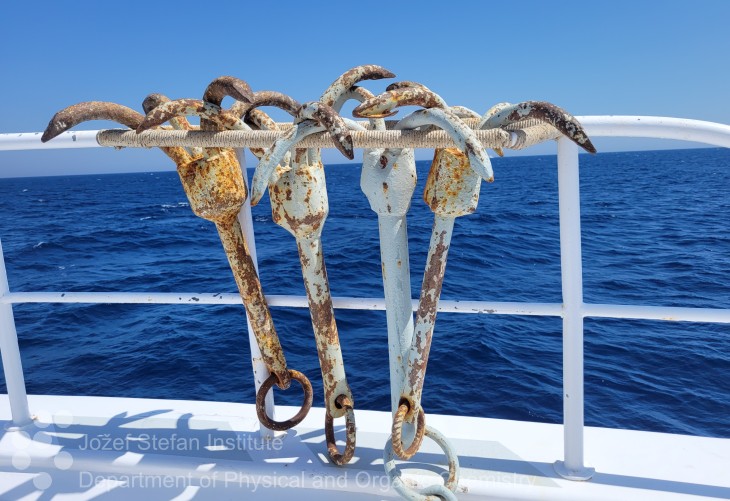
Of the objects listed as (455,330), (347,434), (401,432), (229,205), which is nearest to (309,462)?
(347,434)

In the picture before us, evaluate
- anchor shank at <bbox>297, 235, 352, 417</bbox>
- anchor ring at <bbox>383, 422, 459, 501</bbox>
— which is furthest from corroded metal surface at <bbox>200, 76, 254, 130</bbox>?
anchor ring at <bbox>383, 422, 459, 501</bbox>

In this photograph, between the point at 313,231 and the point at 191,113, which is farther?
the point at 313,231

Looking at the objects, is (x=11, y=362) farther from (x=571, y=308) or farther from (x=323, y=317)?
(x=571, y=308)

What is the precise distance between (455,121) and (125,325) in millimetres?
7770

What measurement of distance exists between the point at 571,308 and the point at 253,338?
0.86 meters

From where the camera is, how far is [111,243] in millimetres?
15203

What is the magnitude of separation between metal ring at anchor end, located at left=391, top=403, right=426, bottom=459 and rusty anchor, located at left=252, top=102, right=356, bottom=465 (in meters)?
0.19

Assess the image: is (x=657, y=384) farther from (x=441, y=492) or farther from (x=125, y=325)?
(x=125, y=325)

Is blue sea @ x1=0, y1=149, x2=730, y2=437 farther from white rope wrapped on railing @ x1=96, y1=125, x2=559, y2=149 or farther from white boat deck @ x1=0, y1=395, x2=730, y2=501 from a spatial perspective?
white rope wrapped on railing @ x1=96, y1=125, x2=559, y2=149

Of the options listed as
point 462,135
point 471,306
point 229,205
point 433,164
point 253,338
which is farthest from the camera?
point 253,338

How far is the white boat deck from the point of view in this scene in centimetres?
140

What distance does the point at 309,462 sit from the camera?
59.7 inches

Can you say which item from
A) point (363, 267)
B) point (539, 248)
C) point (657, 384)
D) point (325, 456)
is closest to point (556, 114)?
point (325, 456)

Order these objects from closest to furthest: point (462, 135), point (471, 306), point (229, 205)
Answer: point (462, 135), point (229, 205), point (471, 306)
